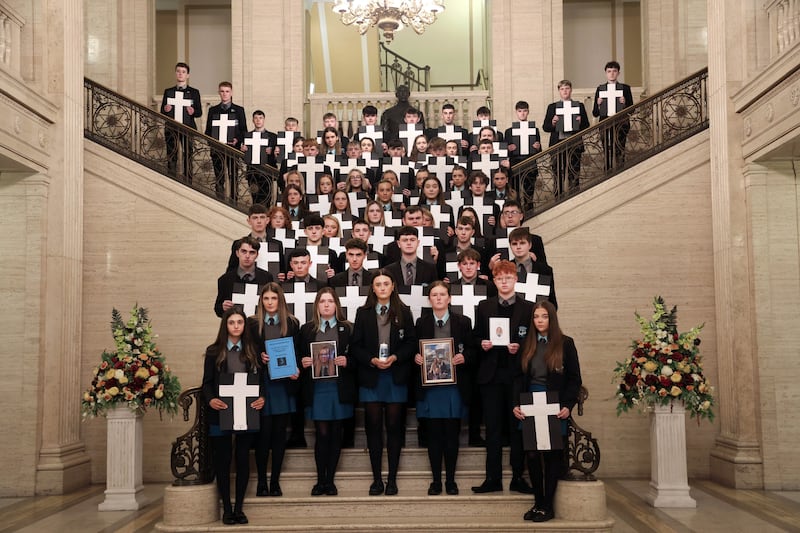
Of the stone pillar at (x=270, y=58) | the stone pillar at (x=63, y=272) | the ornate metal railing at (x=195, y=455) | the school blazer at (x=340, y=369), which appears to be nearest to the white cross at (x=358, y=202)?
the school blazer at (x=340, y=369)

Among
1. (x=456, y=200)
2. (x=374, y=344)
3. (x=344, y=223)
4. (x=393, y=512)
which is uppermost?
(x=456, y=200)

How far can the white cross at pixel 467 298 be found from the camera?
8148mm

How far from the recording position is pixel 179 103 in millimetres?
13406

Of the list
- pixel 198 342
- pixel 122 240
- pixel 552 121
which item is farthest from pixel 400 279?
pixel 552 121

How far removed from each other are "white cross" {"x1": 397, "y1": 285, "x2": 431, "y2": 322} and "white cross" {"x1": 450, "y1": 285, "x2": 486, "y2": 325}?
33 cm

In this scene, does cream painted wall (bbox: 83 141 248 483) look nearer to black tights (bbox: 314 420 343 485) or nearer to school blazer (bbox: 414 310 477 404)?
black tights (bbox: 314 420 343 485)

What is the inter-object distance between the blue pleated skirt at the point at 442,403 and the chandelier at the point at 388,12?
24.2 feet

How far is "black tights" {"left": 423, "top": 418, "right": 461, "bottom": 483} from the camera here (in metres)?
7.73

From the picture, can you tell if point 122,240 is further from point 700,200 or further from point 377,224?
point 700,200

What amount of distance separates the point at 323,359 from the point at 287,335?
380mm

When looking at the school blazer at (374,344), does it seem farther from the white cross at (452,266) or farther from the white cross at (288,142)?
the white cross at (288,142)

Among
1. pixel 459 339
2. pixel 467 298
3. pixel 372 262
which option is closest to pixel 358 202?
pixel 372 262

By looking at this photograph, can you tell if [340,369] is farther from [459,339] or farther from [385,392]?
[459,339]

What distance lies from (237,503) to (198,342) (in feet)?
13.1
